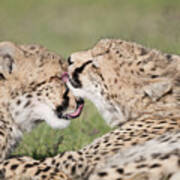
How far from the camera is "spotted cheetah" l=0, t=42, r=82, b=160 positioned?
450 cm

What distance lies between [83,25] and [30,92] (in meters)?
10.7

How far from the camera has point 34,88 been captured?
15.1 feet

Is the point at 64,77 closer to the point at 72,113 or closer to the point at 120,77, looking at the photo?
the point at 72,113

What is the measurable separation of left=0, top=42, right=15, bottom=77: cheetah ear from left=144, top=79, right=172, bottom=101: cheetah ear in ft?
3.53

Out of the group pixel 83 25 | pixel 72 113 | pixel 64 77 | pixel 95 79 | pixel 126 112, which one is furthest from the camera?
pixel 83 25

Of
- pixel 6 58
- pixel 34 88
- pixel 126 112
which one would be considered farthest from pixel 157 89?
pixel 6 58

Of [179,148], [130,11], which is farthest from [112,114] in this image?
[130,11]

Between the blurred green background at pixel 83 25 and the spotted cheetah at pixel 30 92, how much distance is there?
75 cm

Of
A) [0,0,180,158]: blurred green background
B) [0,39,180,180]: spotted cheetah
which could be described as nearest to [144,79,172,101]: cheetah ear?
[0,39,180,180]: spotted cheetah

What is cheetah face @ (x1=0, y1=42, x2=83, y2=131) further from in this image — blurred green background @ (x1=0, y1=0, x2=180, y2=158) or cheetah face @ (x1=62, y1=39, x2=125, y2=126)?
blurred green background @ (x1=0, y1=0, x2=180, y2=158)

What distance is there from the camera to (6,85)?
4520 mm

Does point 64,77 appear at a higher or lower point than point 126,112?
higher

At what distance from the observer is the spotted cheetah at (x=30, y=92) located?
450 cm

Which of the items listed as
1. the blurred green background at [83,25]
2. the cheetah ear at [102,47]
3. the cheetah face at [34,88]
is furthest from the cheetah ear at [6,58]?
the blurred green background at [83,25]
